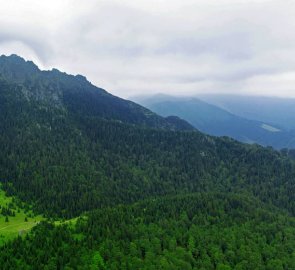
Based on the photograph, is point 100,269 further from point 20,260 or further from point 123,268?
point 20,260

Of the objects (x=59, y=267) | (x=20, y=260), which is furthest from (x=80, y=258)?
(x=20, y=260)

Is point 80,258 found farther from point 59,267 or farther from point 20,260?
point 20,260

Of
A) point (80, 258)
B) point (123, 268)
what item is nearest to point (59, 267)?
point (80, 258)

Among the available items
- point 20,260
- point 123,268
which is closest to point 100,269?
point 123,268

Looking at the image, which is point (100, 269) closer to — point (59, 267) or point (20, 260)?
point (59, 267)

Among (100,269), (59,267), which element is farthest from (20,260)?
(100,269)
